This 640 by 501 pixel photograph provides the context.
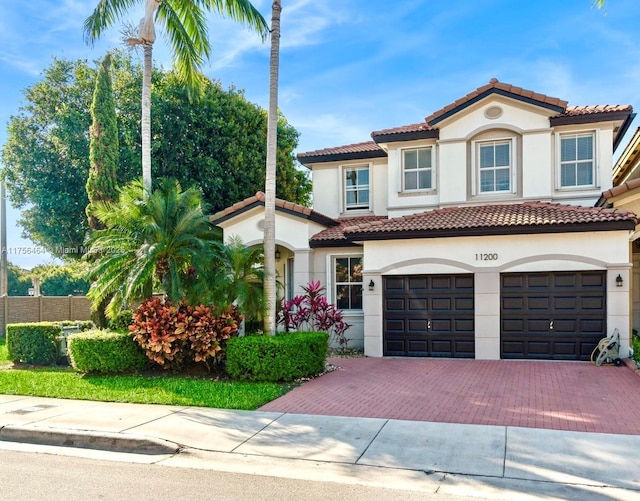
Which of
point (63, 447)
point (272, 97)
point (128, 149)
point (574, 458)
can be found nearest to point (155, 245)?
point (272, 97)

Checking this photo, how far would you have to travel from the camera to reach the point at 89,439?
757 centimetres

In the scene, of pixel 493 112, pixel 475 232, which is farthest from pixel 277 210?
pixel 493 112

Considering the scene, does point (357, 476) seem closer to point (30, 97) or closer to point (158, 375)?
point (158, 375)

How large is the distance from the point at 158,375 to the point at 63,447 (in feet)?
15.2

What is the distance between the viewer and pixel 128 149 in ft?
78.9

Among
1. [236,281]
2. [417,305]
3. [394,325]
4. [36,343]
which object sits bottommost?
[36,343]

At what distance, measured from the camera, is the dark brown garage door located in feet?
47.7

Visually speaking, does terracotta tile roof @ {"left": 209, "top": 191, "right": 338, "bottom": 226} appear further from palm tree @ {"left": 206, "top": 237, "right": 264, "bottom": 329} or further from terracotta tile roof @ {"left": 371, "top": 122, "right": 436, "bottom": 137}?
palm tree @ {"left": 206, "top": 237, "right": 264, "bottom": 329}

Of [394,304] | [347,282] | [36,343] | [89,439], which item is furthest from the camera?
[347,282]

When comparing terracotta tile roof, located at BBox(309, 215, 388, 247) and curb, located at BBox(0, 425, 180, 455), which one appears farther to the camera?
terracotta tile roof, located at BBox(309, 215, 388, 247)

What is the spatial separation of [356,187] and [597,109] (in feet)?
27.3

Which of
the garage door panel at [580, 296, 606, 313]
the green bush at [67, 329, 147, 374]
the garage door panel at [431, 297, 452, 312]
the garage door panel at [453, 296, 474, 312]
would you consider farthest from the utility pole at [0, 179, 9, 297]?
the garage door panel at [580, 296, 606, 313]

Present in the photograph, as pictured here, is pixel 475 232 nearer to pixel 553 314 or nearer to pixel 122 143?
pixel 553 314

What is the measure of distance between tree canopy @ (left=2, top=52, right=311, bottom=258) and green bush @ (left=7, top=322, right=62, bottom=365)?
36.6 feet
